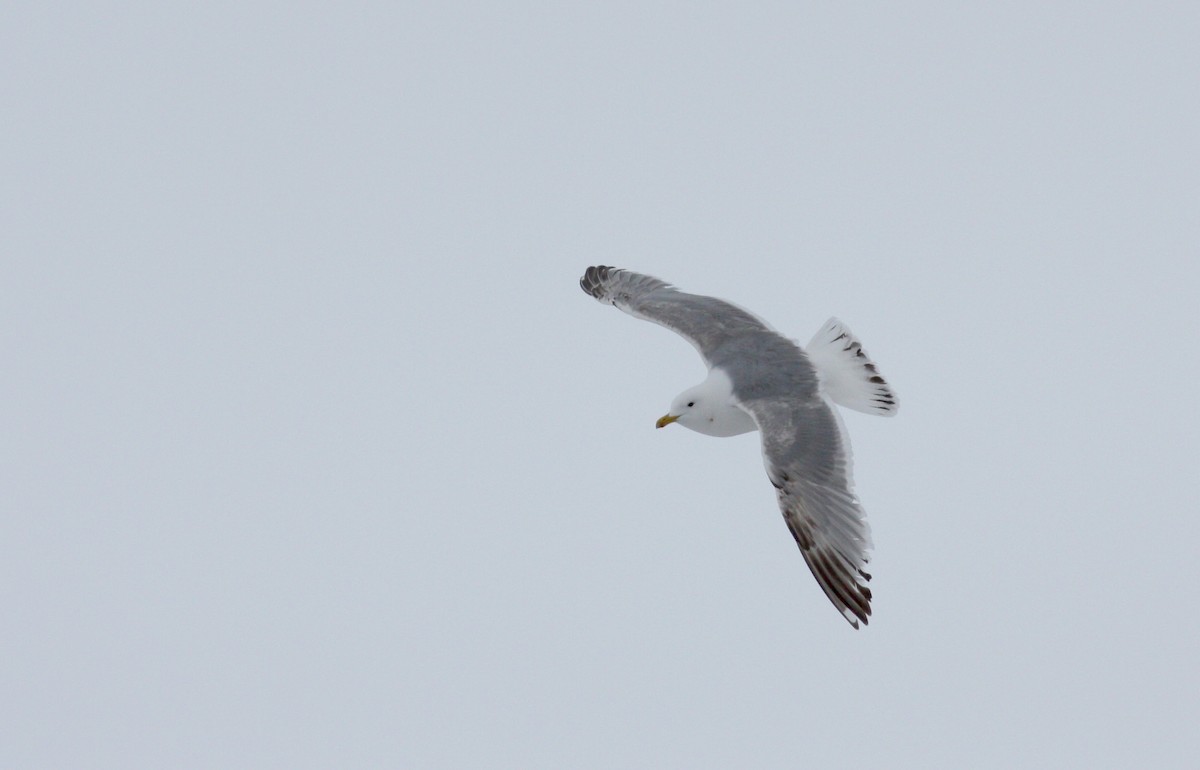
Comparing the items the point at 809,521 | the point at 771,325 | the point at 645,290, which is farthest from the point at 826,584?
the point at 645,290

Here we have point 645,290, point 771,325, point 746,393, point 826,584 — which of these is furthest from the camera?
point 645,290

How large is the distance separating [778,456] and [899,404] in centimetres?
158

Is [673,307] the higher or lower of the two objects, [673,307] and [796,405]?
the higher

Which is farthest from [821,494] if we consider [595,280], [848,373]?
[595,280]

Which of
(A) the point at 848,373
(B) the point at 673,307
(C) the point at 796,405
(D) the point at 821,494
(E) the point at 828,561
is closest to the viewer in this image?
(E) the point at 828,561

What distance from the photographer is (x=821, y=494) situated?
9.81 meters

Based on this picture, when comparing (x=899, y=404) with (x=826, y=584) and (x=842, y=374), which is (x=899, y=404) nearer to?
(x=842, y=374)

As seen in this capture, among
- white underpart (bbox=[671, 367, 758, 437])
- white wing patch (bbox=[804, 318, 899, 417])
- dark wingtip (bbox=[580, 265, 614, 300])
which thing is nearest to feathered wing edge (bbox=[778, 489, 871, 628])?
white underpart (bbox=[671, 367, 758, 437])

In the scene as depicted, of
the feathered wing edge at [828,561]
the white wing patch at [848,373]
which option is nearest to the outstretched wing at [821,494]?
the feathered wing edge at [828,561]

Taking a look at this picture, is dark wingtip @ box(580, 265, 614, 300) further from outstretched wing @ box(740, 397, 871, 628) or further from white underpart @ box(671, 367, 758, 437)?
outstretched wing @ box(740, 397, 871, 628)

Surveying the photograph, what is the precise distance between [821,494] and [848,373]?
1787mm

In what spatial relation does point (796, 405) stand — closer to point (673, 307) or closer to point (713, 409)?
point (713, 409)

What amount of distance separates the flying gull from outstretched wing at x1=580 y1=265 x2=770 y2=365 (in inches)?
0.4

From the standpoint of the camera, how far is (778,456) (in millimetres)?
10023
